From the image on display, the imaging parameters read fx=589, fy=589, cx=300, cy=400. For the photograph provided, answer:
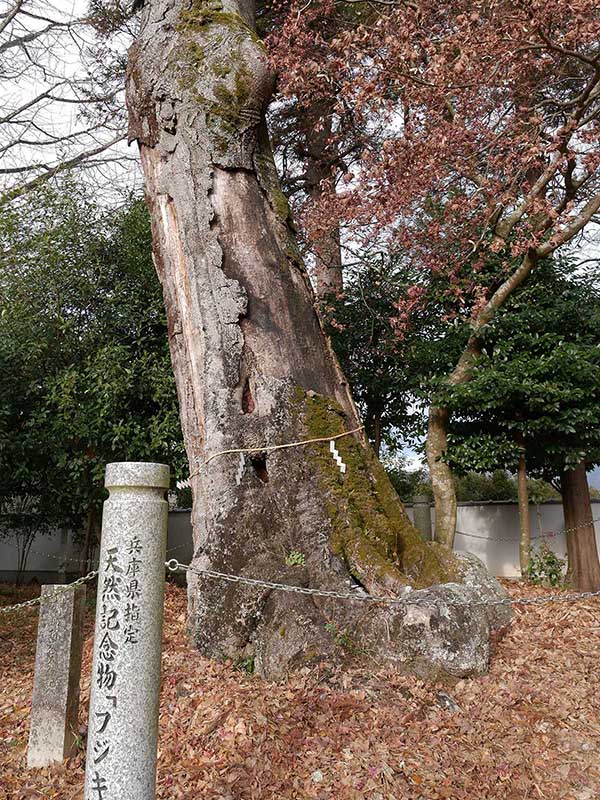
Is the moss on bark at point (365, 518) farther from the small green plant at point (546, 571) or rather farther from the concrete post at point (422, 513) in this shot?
the concrete post at point (422, 513)

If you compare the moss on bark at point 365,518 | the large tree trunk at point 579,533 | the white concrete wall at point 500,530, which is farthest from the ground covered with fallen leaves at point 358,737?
the white concrete wall at point 500,530

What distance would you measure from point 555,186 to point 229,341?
5652 mm

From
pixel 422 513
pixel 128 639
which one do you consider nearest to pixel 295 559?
pixel 128 639

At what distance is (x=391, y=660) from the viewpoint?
3668 mm

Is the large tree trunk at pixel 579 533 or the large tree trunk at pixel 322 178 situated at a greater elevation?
the large tree trunk at pixel 322 178

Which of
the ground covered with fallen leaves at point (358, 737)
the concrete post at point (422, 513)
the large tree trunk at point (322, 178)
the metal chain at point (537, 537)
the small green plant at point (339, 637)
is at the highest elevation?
the large tree trunk at point (322, 178)

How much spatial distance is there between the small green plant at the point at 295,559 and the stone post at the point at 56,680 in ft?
4.44

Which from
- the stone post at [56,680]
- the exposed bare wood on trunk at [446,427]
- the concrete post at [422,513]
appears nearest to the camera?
the stone post at [56,680]

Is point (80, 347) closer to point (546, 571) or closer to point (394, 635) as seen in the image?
point (394, 635)

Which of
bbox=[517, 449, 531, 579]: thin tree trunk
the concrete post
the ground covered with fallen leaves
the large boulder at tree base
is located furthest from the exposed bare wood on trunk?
the large boulder at tree base

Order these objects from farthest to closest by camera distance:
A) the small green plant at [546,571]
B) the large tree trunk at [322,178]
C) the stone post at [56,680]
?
the large tree trunk at [322,178] < the small green plant at [546,571] < the stone post at [56,680]

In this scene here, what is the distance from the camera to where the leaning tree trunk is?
3.84 m

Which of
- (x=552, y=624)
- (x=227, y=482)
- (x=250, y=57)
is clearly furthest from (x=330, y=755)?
(x=250, y=57)

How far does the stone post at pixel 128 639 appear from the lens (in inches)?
84.1
